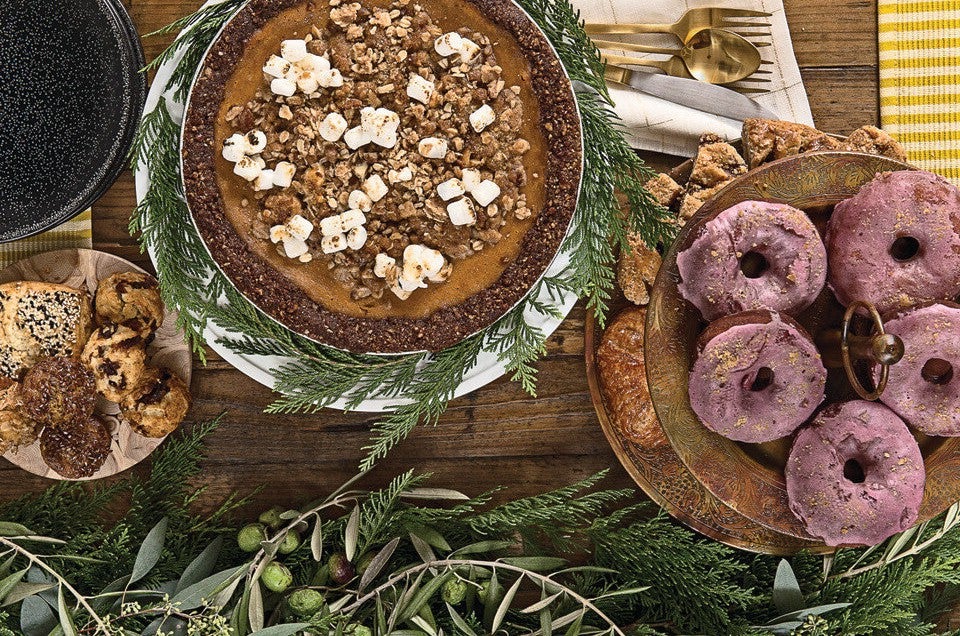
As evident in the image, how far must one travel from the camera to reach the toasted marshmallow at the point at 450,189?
1.63 m

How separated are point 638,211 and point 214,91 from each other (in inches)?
37.8

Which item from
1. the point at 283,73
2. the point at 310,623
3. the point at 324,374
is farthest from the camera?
the point at 324,374

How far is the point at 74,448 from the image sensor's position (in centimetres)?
192

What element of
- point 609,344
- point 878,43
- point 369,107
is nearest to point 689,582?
point 609,344

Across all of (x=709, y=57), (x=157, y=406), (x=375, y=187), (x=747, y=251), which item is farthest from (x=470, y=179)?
(x=157, y=406)

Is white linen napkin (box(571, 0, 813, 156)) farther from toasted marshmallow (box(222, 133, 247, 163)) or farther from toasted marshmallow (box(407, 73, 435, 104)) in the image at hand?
toasted marshmallow (box(222, 133, 247, 163))

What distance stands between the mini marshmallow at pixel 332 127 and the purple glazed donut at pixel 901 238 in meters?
1.03

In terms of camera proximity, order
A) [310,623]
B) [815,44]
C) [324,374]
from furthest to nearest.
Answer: [815,44] → [324,374] → [310,623]

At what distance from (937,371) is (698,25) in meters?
1.02

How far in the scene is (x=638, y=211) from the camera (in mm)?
1854

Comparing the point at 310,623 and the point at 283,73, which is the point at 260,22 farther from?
the point at 310,623

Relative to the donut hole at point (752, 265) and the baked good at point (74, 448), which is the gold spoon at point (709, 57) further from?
the baked good at point (74, 448)

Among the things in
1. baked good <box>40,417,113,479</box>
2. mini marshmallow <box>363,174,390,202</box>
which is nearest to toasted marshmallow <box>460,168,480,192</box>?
mini marshmallow <box>363,174,390,202</box>

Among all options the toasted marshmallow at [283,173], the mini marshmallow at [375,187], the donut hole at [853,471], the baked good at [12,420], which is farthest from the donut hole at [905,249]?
the baked good at [12,420]
